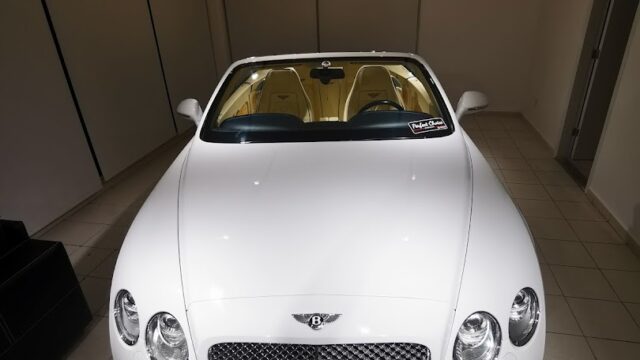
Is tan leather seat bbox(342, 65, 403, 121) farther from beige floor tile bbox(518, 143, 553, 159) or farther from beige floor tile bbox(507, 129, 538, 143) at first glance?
beige floor tile bbox(507, 129, 538, 143)

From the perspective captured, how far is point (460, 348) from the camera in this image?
3.44 ft

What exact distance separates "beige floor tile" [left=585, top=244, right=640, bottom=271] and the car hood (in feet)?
4.33

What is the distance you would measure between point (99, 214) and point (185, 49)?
222 cm

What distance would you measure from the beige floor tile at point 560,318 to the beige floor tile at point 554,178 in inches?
56.5

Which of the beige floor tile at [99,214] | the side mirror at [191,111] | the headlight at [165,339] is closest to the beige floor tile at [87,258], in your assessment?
the beige floor tile at [99,214]

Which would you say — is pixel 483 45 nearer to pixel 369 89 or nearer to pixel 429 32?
pixel 429 32

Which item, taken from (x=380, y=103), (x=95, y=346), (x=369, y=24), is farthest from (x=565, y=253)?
(x=369, y=24)

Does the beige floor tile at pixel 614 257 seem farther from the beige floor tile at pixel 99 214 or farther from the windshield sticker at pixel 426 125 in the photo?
the beige floor tile at pixel 99 214

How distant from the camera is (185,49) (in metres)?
4.39

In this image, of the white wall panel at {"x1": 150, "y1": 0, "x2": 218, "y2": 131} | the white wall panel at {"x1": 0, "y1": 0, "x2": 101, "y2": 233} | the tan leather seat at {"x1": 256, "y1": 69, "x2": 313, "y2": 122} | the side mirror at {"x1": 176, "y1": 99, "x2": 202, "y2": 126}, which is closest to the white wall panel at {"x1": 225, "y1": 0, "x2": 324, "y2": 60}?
the white wall panel at {"x1": 150, "y1": 0, "x2": 218, "y2": 131}

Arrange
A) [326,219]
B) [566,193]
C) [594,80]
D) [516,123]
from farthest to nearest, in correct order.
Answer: [516,123] < [594,80] < [566,193] < [326,219]

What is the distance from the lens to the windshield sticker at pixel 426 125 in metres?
1.75

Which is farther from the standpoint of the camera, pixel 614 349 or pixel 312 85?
pixel 312 85

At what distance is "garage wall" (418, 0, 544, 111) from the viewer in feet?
14.6
